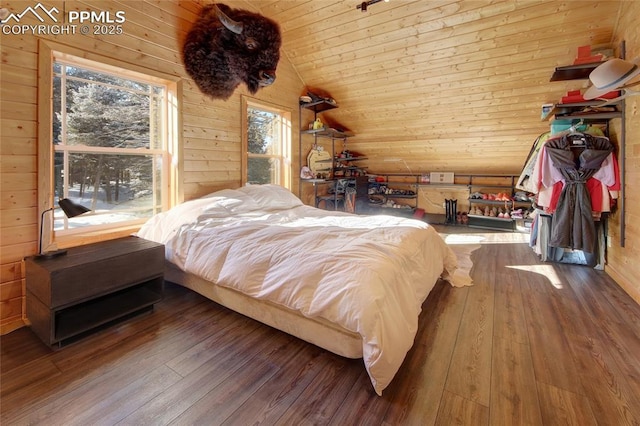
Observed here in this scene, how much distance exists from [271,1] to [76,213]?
10.3 feet

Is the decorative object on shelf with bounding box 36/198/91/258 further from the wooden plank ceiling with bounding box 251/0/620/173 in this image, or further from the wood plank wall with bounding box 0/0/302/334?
the wooden plank ceiling with bounding box 251/0/620/173

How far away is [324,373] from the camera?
1552mm

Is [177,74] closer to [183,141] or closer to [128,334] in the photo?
[183,141]

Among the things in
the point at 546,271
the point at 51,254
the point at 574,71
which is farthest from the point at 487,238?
the point at 51,254

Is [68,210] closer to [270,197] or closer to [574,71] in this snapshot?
[270,197]

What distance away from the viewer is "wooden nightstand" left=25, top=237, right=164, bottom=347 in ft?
5.63

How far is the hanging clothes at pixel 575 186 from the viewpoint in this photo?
2882mm

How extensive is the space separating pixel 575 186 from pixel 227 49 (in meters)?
3.85

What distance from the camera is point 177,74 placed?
2936mm

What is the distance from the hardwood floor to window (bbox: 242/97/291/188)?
224cm

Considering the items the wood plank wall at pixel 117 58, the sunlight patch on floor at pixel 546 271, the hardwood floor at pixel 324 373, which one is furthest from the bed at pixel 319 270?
the sunlight patch on floor at pixel 546 271

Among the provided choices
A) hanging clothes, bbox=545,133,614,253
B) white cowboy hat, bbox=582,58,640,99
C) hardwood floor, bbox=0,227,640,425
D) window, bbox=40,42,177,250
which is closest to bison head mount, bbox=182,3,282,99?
window, bbox=40,42,177,250

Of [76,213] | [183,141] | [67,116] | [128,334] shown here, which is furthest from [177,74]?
[128,334]

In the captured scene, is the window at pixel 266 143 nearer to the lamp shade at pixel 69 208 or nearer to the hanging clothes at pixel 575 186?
the lamp shade at pixel 69 208
